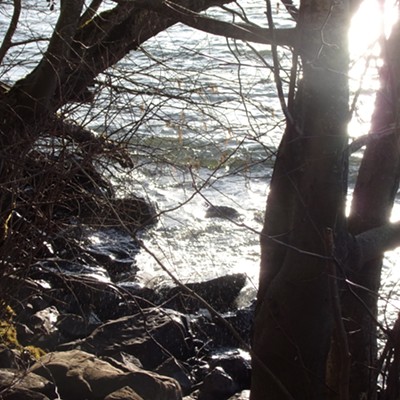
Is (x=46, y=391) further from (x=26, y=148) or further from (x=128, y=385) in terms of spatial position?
(x=26, y=148)

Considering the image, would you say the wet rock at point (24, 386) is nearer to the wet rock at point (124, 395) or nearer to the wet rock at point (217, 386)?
the wet rock at point (124, 395)

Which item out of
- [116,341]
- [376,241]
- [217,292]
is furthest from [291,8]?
[217,292]

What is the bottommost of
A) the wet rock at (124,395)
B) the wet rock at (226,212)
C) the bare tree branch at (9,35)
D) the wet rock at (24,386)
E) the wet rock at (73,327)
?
the wet rock at (24,386)

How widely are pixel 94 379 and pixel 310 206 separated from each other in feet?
7.51

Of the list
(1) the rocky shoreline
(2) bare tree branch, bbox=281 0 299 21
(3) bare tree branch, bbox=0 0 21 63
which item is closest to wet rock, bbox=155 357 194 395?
(1) the rocky shoreline

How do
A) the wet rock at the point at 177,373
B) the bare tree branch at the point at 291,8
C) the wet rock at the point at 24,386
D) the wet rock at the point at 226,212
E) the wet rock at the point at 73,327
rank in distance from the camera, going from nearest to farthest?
the bare tree branch at the point at 291,8, the wet rock at the point at 24,386, the wet rock at the point at 177,373, the wet rock at the point at 73,327, the wet rock at the point at 226,212

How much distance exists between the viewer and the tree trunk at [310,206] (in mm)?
3430

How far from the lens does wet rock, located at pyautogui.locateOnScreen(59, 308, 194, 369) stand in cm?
640

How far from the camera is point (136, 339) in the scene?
662 cm

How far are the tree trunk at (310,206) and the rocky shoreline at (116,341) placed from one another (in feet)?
1.84

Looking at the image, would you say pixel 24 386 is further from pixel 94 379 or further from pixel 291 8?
pixel 291 8

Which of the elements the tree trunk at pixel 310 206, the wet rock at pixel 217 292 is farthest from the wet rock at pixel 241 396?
the tree trunk at pixel 310 206

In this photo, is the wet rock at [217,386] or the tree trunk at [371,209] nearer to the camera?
the tree trunk at [371,209]

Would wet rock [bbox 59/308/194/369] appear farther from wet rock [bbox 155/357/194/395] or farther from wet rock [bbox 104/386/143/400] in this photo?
wet rock [bbox 104/386/143/400]
